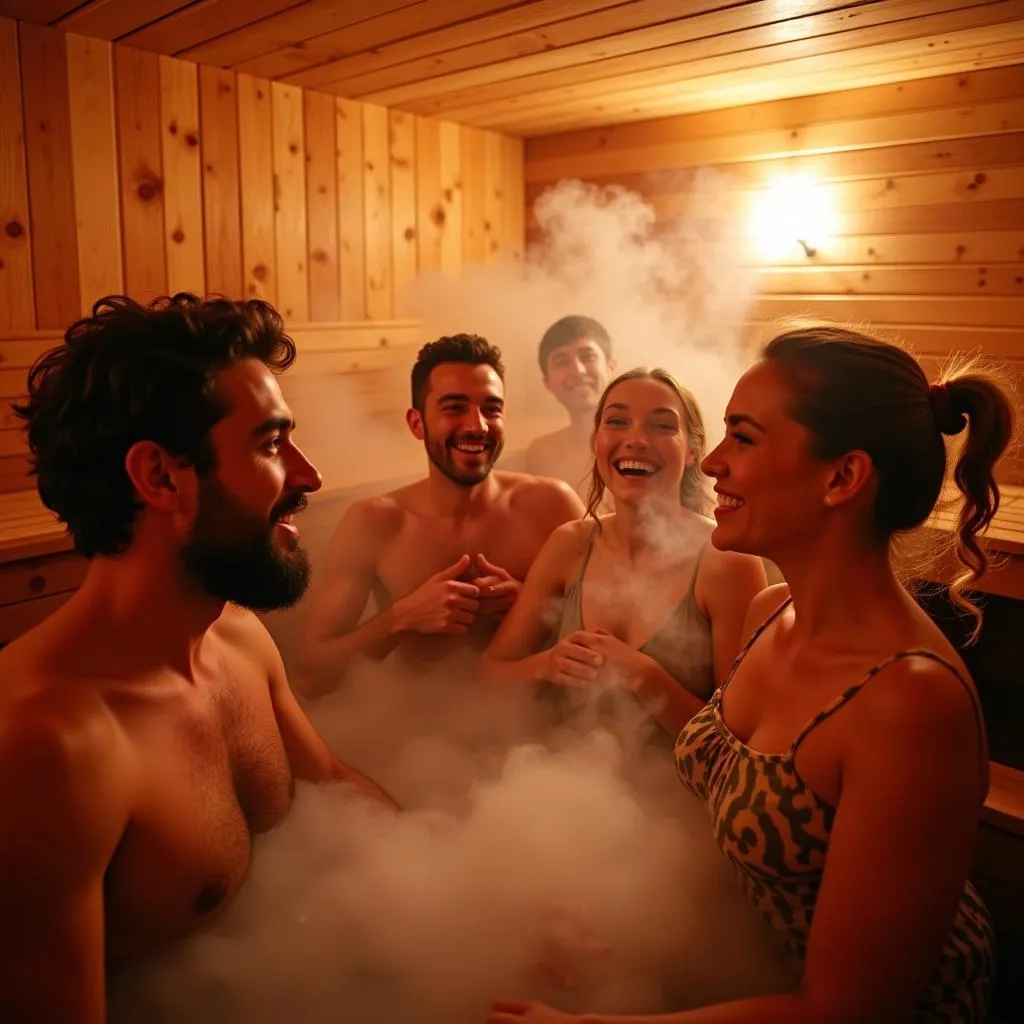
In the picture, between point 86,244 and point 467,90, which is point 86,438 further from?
point 467,90

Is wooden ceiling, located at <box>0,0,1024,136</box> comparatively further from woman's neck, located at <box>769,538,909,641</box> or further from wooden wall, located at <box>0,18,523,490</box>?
woman's neck, located at <box>769,538,909,641</box>

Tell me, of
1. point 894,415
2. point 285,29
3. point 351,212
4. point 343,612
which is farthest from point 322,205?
point 894,415

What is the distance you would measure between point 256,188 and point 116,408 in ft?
7.95

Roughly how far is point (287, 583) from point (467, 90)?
8.60 feet

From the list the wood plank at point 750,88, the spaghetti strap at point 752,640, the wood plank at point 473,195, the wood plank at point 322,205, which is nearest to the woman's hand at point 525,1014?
the spaghetti strap at point 752,640

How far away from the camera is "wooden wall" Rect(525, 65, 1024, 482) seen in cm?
315

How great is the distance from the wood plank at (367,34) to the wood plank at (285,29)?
0.10 ft

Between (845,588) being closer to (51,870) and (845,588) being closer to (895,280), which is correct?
(51,870)

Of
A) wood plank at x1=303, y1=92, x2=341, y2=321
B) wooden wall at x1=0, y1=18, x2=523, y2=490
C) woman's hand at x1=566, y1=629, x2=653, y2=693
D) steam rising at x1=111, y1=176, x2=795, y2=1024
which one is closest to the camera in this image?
steam rising at x1=111, y1=176, x2=795, y2=1024

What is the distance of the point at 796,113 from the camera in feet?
11.8

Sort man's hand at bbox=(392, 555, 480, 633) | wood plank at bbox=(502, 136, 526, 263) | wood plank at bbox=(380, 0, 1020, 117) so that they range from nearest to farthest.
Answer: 1. man's hand at bbox=(392, 555, 480, 633)
2. wood plank at bbox=(380, 0, 1020, 117)
3. wood plank at bbox=(502, 136, 526, 263)

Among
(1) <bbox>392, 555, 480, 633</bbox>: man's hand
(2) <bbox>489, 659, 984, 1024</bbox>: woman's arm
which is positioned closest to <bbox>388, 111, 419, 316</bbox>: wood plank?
(1) <bbox>392, 555, 480, 633</bbox>: man's hand

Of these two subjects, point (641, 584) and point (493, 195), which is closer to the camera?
point (641, 584)

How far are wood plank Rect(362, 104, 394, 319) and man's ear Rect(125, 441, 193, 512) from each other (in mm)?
2727
